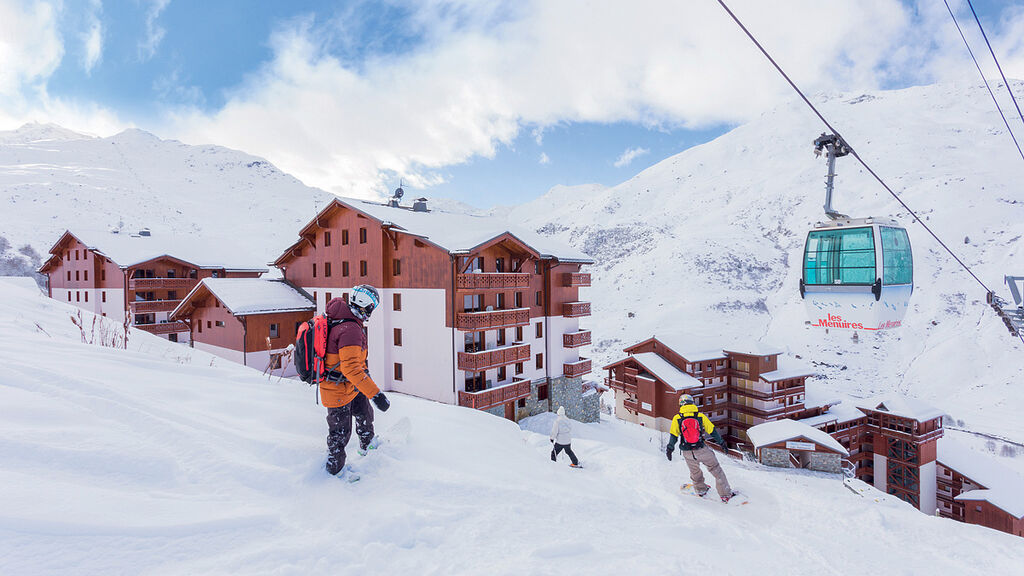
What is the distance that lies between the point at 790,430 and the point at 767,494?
15.4 metres

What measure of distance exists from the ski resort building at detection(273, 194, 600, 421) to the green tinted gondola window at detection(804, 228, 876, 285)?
12.9 m

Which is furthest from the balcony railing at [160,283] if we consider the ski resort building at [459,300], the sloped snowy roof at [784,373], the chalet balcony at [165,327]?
the sloped snowy roof at [784,373]

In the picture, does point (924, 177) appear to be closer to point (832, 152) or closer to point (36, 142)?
point (832, 152)

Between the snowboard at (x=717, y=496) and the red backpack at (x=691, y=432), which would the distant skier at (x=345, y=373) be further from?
the snowboard at (x=717, y=496)

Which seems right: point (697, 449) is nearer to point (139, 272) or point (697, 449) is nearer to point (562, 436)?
point (562, 436)

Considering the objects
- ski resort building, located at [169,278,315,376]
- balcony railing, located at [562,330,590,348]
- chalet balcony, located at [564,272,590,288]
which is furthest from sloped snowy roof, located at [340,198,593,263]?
ski resort building, located at [169,278,315,376]

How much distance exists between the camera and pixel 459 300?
66.8 feet

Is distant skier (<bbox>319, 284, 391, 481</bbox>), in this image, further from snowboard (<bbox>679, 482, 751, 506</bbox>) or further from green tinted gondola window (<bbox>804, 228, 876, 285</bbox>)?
green tinted gondola window (<bbox>804, 228, 876, 285</bbox>)

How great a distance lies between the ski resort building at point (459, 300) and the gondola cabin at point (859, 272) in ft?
43.0

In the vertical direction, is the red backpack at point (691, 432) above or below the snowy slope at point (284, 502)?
below

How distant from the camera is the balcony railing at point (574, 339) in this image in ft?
85.4

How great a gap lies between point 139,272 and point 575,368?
110 ft

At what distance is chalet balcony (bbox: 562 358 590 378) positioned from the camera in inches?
1027

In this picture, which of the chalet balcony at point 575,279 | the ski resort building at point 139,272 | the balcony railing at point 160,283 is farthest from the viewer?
the ski resort building at point 139,272
